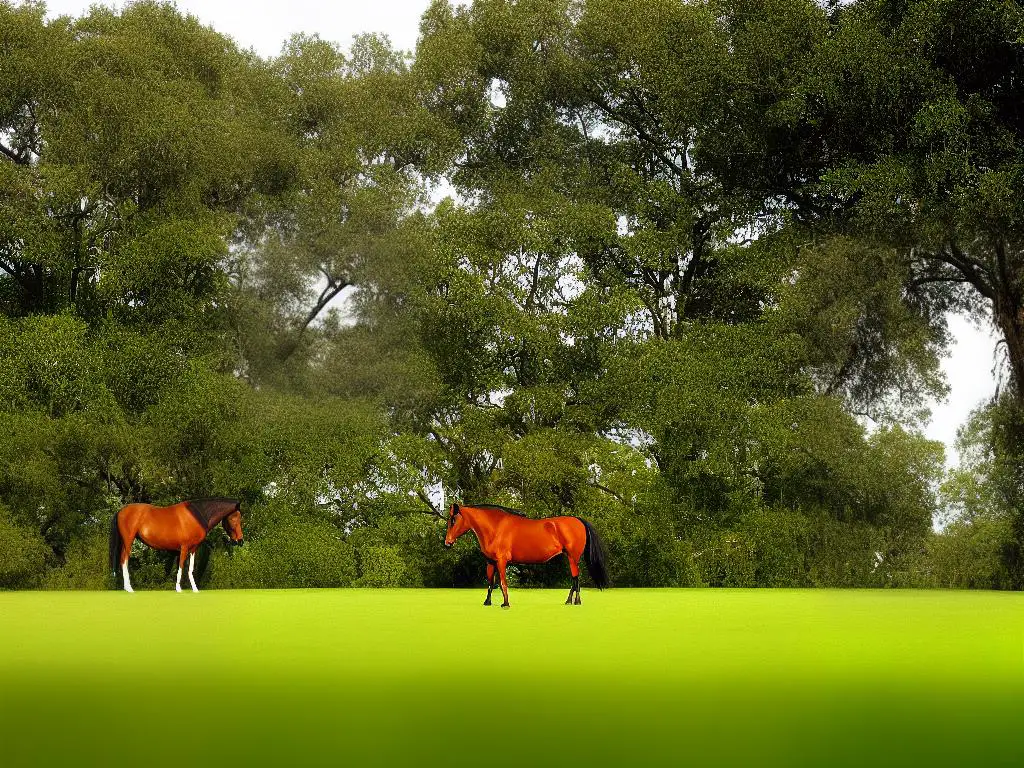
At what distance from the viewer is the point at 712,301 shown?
31.6 meters

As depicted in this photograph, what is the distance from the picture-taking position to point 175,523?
2159 centimetres

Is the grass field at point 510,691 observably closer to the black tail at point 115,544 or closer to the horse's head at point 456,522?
the horse's head at point 456,522

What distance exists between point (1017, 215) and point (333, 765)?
2088cm

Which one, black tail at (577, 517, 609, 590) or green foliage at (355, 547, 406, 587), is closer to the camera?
black tail at (577, 517, 609, 590)

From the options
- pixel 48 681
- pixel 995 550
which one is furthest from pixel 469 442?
pixel 48 681

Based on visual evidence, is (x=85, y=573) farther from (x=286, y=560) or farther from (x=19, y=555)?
(x=286, y=560)

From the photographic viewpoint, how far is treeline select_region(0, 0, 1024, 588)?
88.6ft

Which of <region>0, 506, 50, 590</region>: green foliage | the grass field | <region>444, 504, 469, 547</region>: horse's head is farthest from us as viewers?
<region>0, 506, 50, 590</region>: green foliage

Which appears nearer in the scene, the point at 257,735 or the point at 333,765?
the point at 333,765

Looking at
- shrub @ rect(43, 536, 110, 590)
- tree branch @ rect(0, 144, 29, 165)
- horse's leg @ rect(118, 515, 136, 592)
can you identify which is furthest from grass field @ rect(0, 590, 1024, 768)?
tree branch @ rect(0, 144, 29, 165)

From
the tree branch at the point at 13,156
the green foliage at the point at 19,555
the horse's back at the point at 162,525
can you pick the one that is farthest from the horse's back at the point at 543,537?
the tree branch at the point at 13,156

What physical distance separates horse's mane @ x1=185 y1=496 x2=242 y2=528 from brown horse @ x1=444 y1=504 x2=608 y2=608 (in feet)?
21.6

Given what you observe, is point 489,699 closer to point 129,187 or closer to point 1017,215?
point 1017,215

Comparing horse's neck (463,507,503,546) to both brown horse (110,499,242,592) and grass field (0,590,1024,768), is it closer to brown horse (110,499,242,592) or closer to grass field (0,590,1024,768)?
grass field (0,590,1024,768)
